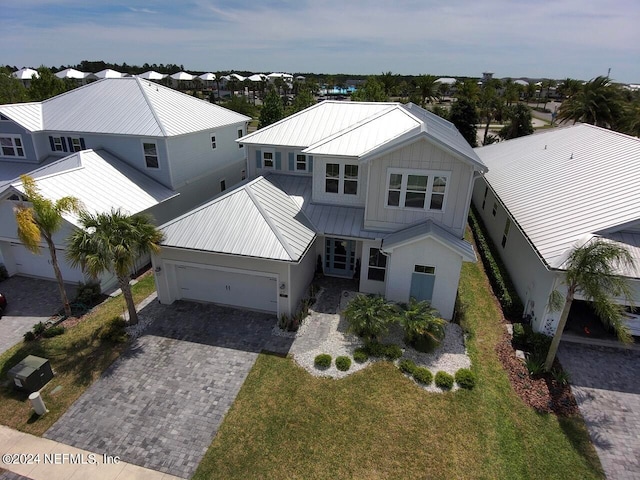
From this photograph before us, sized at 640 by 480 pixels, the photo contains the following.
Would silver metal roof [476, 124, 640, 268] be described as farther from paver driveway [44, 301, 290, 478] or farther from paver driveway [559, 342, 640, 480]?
paver driveway [44, 301, 290, 478]

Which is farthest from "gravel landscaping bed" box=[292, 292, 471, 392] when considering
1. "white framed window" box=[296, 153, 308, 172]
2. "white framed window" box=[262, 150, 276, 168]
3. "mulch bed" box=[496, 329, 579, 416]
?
"white framed window" box=[262, 150, 276, 168]

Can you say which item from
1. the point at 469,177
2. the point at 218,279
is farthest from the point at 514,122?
the point at 218,279

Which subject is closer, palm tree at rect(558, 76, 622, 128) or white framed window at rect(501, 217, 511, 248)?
white framed window at rect(501, 217, 511, 248)

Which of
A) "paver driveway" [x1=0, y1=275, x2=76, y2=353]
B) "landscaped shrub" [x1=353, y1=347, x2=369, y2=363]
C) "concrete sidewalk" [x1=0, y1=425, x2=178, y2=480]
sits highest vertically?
"landscaped shrub" [x1=353, y1=347, x2=369, y2=363]

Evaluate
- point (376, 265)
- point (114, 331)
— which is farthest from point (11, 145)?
point (376, 265)

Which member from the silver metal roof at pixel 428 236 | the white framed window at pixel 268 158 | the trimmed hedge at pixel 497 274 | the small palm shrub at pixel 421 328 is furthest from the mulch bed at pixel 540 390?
the white framed window at pixel 268 158

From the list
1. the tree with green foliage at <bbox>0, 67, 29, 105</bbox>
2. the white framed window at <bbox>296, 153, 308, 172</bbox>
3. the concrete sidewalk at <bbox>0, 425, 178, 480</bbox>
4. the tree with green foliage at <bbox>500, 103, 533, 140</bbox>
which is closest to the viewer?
the concrete sidewalk at <bbox>0, 425, 178, 480</bbox>

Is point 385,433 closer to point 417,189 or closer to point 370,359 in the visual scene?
point 370,359

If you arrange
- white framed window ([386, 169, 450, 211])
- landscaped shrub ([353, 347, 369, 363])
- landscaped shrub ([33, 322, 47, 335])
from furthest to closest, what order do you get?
white framed window ([386, 169, 450, 211]), landscaped shrub ([33, 322, 47, 335]), landscaped shrub ([353, 347, 369, 363])
